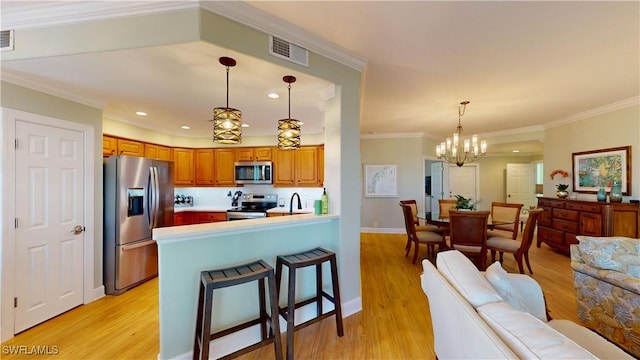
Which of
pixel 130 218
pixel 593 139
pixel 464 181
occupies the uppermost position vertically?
pixel 593 139

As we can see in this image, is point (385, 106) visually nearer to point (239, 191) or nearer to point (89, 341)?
point (239, 191)

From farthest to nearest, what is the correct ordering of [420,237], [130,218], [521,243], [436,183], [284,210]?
1. [436,183]
2. [284,210]
3. [420,237]
4. [521,243]
5. [130,218]

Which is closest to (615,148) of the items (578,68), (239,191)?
(578,68)

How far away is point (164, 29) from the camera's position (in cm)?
165

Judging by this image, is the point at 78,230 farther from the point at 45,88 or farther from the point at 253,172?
the point at 253,172

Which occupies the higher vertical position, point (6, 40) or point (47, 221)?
point (6, 40)

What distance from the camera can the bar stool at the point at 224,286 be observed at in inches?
61.1

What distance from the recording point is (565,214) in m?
4.21

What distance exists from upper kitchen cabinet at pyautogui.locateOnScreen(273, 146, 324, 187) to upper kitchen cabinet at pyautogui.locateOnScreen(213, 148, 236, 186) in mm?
924

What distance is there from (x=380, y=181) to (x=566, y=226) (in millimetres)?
3451

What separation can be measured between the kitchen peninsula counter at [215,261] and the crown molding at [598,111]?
4.98 metres

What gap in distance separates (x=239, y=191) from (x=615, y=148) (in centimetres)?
658

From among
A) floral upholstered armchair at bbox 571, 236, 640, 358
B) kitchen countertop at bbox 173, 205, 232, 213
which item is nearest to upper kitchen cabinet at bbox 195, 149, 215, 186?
kitchen countertop at bbox 173, 205, 232, 213

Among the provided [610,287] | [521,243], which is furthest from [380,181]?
[610,287]
